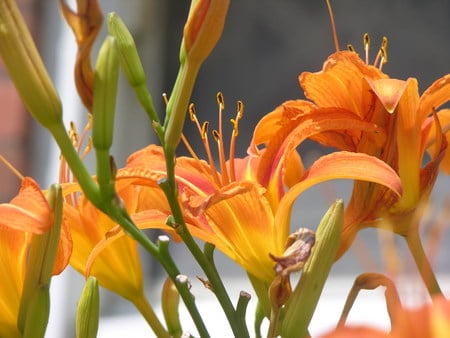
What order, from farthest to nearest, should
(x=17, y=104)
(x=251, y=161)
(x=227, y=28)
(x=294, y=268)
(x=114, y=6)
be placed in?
1. (x=227, y=28)
2. (x=114, y=6)
3. (x=17, y=104)
4. (x=251, y=161)
5. (x=294, y=268)

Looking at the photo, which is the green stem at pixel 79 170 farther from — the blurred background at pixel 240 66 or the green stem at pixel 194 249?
the blurred background at pixel 240 66

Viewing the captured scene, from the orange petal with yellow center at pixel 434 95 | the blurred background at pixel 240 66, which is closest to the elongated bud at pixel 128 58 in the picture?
the orange petal with yellow center at pixel 434 95

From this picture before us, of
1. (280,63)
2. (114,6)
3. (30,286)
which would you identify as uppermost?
(114,6)

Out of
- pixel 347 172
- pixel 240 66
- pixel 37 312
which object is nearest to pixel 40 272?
pixel 37 312

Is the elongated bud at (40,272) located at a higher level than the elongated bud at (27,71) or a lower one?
lower

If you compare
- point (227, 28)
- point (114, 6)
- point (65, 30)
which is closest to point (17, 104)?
point (65, 30)

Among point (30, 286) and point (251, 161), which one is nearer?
point (30, 286)

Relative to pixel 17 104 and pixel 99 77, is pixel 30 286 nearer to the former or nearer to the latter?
pixel 99 77
